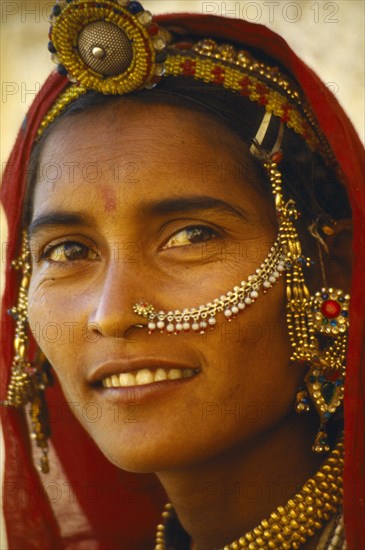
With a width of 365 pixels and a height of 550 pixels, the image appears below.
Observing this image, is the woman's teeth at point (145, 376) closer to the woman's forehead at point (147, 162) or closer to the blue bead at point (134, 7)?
the woman's forehead at point (147, 162)

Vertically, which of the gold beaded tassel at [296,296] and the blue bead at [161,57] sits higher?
the blue bead at [161,57]

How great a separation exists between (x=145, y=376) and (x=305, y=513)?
64cm

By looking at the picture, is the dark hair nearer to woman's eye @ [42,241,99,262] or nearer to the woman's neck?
woman's eye @ [42,241,99,262]

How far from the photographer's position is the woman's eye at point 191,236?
228cm

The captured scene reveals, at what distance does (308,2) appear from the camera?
382cm

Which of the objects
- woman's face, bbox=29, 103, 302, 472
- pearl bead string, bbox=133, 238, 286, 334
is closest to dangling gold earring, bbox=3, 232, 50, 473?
woman's face, bbox=29, 103, 302, 472

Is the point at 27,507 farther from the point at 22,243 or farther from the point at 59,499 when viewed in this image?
the point at 22,243

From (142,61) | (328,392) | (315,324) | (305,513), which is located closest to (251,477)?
(305,513)

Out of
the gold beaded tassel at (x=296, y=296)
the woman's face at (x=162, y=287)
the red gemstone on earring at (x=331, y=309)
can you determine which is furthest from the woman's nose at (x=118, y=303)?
the red gemstone on earring at (x=331, y=309)

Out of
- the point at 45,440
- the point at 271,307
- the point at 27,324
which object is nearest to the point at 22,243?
the point at 27,324

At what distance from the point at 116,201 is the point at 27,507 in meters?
1.36

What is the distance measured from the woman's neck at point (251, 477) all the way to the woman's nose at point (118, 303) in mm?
554

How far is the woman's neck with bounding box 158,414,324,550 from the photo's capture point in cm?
242

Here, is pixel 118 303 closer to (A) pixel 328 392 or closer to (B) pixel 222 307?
(B) pixel 222 307
